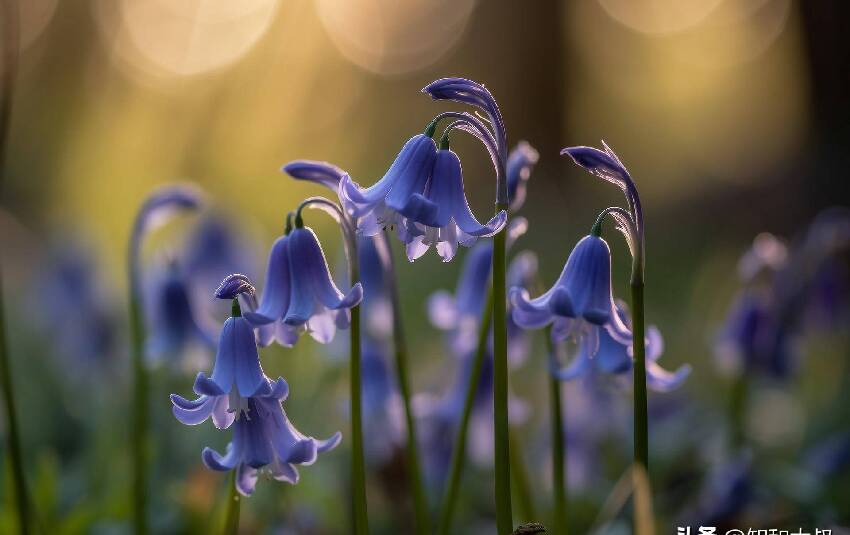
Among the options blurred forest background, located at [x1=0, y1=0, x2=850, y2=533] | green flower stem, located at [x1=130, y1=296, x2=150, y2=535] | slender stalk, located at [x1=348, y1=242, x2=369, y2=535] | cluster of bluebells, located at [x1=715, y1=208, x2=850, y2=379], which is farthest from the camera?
blurred forest background, located at [x1=0, y1=0, x2=850, y2=533]

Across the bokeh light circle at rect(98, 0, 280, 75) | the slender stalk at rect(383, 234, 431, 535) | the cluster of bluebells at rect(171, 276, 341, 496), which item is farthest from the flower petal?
the bokeh light circle at rect(98, 0, 280, 75)

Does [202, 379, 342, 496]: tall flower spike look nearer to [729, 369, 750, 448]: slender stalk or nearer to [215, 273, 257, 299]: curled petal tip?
[215, 273, 257, 299]: curled petal tip

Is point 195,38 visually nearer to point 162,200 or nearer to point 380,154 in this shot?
point 380,154

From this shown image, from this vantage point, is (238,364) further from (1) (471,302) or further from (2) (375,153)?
(2) (375,153)

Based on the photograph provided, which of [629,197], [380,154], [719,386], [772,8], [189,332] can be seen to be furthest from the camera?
[380,154]

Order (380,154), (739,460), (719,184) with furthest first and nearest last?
(380,154) → (719,184) → (739,460)

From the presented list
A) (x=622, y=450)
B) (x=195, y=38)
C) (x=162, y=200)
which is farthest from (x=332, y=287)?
(x=195, y=38)
